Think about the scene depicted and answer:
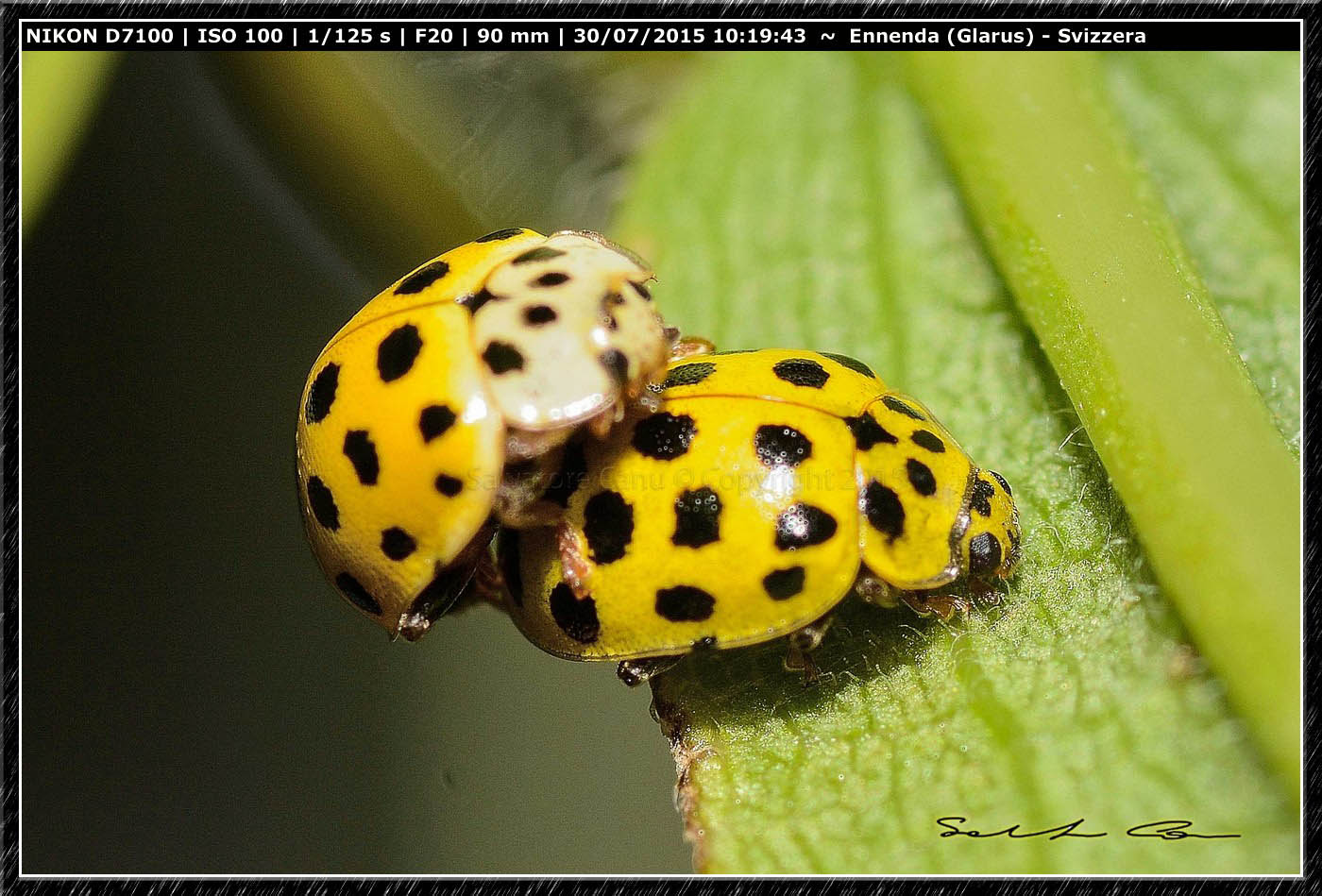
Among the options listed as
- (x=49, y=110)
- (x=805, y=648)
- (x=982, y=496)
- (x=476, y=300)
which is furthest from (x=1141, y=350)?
(x=49, y=110)

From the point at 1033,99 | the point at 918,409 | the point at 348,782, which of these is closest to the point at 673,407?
the point at 918,409

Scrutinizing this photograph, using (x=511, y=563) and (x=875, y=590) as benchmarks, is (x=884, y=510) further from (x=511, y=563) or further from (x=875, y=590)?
(x=511, y=563)

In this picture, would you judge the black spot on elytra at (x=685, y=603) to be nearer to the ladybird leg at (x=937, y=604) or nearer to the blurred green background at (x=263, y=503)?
the ladybird leg at (x=937, y=604)

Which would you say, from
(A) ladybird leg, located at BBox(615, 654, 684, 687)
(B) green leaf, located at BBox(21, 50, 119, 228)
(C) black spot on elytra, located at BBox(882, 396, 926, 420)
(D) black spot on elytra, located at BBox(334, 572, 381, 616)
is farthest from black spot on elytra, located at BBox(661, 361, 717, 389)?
(B) green leaf, located at BBox(21, 50, 119, 228)

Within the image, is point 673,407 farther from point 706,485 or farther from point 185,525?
point 185,525

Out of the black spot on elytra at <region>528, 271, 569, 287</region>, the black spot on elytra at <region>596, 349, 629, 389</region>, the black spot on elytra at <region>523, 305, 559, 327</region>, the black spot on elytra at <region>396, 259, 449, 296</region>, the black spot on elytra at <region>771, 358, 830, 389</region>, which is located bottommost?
the black spot on elytra at <region>771, 358, 830, 389</region>

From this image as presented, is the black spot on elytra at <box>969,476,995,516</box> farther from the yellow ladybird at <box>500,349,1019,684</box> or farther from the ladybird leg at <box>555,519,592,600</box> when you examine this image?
the ladybird leg at <box>555,519,592,600</box>
